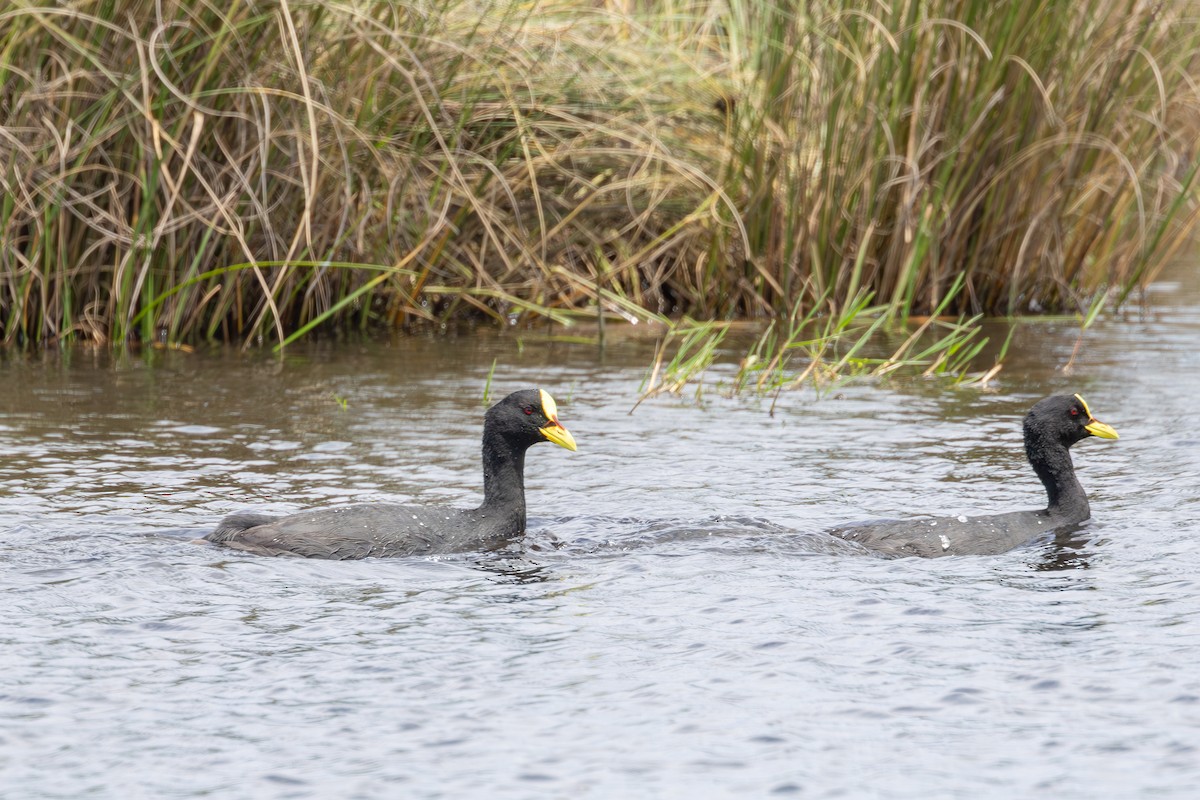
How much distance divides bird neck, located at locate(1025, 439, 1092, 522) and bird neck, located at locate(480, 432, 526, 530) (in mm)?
2233

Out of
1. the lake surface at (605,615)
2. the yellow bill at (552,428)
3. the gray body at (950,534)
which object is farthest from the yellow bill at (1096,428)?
the yellow bill at (552,428)

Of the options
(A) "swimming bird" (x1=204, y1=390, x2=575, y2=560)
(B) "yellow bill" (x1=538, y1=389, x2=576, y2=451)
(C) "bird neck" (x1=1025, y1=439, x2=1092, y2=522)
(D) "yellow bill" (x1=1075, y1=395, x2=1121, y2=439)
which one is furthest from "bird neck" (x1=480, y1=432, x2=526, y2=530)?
(D) "yellow bill" (x1=1075, y1=395, x2=1121, y2=439)

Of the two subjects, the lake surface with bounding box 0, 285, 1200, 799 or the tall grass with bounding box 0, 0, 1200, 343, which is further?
the tall grass with bounding box 0, 0, 1200, 343

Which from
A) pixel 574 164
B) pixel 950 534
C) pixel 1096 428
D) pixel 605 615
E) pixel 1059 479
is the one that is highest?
pixel 574 164

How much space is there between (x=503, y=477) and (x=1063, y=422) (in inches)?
99.5

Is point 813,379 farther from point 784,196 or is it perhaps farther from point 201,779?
point 201,779

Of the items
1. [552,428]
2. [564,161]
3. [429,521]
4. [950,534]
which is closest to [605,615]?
[429,521]

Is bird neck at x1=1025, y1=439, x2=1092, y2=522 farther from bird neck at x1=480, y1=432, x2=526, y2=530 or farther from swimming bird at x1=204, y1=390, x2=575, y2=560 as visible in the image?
bird neck at x1=480, y1=432, x2=526, y2=530

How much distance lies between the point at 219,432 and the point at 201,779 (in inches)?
198

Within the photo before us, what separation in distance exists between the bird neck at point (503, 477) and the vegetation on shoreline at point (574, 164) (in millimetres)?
3417

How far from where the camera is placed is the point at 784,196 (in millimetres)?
12422

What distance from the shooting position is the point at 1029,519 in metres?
7.22

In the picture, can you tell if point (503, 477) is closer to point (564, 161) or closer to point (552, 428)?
point (552, 428)

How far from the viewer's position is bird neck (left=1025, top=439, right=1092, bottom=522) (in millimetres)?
7340
